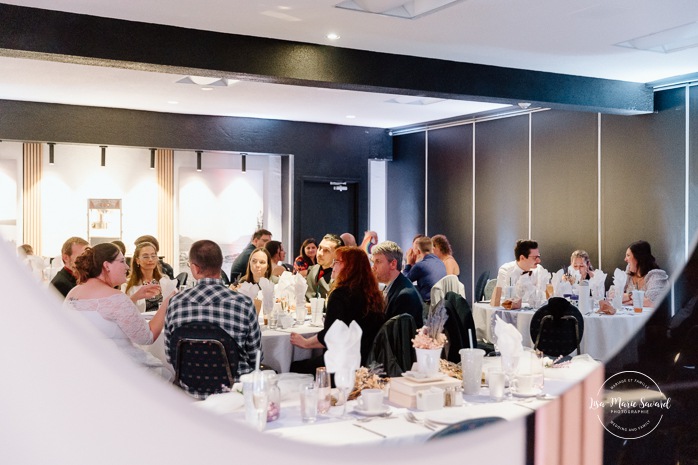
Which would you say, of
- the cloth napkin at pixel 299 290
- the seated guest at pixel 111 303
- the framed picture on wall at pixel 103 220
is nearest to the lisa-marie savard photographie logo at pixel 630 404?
the seated guest at pixel 111 303

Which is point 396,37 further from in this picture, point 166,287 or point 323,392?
point 323,392

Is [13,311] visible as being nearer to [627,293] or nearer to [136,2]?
[136,2]

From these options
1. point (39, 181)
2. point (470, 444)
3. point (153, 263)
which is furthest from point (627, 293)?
point (39, 181)

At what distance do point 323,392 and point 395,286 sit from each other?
1.50 meters

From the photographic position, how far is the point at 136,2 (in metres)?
3.25

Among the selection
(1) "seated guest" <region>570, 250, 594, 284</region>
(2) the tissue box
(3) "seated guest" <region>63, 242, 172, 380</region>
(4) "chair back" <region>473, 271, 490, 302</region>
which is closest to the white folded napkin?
(3) "seated guest" <region>63, 242, 172, 380</region>

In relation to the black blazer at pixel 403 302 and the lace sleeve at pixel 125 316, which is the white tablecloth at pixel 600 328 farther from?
the lace sleeve at pixel 125 316

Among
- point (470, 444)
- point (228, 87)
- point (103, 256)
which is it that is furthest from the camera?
point (228, 87)

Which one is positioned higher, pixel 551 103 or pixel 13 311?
pixel 551 103

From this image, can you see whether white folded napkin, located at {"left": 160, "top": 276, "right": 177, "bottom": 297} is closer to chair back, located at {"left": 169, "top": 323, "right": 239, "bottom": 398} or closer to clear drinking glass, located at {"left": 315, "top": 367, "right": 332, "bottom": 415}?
chair back, located at {"left": 169, "top": 323, "right": 239, "bottom": 398}

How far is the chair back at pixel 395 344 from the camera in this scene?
257cm

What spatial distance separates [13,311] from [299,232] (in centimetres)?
707

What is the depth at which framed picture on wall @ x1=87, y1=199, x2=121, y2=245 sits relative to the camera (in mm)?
6910

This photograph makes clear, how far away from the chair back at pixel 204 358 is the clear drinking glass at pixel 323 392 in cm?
62
